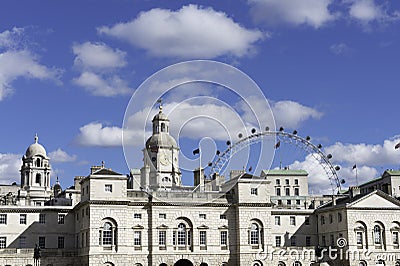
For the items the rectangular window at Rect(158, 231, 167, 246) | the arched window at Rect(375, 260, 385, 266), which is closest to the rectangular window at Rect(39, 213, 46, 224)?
the rectangular window at Rect(158, 231, 167, 246)

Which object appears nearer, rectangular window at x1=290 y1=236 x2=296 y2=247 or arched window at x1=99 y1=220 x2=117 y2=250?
arched window at x1=99 y1=220 x2=117 y2=250

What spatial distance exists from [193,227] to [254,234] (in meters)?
8.01

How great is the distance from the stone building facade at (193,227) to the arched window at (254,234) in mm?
129

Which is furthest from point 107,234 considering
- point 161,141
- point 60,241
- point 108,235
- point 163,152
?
point 163,152

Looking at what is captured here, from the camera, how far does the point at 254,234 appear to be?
8206 centimetres

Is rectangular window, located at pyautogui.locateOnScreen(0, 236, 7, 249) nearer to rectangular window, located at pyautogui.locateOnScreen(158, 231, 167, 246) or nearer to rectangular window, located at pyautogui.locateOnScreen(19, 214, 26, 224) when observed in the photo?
rectangular window, located at pyautogui.locateOnScreen(19, 214, 26, 224)

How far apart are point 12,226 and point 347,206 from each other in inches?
1733

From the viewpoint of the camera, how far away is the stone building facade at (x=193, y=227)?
253 ft

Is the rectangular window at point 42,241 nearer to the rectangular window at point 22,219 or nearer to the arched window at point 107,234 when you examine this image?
the rectangular window at point 22,219

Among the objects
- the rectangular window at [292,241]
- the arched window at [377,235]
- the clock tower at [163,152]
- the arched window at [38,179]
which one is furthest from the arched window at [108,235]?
the arched window at [38,179]

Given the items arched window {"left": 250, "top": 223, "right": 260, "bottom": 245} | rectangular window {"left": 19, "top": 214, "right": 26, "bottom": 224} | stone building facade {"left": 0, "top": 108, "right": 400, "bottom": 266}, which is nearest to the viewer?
stone building facade {"left": 0, "top": 108, "right": 400, "bottom": 266}

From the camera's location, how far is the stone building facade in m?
77.0

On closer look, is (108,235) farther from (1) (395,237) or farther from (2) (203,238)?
(1) (395,237)

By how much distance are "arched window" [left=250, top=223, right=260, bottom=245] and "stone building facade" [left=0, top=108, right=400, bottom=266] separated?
129 mm
